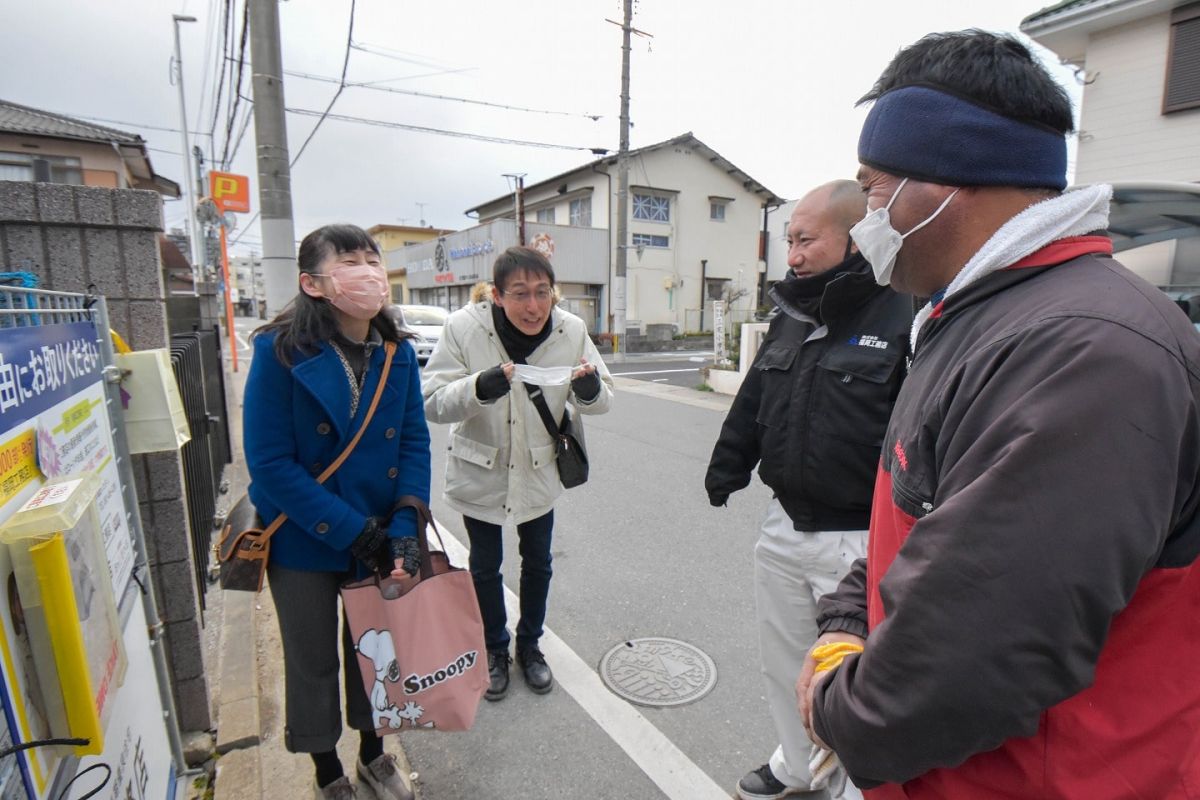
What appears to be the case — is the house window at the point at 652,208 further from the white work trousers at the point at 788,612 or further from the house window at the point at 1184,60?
the white work trousers at the point at 788,612

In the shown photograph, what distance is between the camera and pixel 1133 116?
9.16 m

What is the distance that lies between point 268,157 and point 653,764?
5834mm

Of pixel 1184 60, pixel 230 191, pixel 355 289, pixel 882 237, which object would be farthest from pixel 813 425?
pixel 1184 60

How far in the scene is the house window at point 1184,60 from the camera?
838cm

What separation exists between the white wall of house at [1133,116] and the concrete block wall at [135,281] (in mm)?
12059

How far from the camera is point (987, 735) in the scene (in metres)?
0.80

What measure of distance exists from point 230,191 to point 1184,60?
13132 millimetres

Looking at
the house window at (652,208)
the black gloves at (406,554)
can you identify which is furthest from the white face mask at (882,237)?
the house window at (652,208)

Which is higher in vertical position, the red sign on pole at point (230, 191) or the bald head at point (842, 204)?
the red sign on pole at point (230, 191)

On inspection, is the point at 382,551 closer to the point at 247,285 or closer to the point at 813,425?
the point at 813,425

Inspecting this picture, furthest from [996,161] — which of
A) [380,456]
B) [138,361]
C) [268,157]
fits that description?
[268,157]

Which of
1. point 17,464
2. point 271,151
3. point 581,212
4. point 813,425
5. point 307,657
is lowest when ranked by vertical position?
point 307,657

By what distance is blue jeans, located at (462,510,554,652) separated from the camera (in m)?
2.75

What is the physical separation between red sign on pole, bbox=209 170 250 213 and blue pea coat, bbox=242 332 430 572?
7.34 metres
